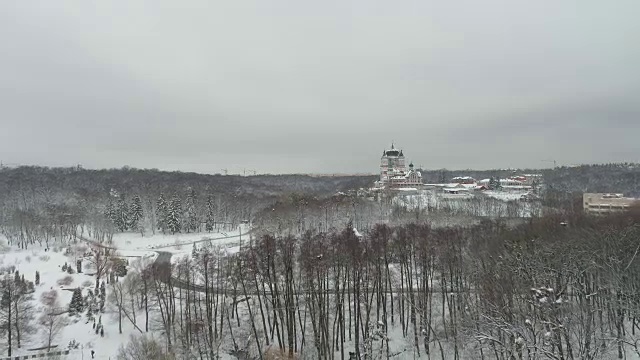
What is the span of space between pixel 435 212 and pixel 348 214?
13657mm

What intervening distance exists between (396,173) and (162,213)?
72.8 m

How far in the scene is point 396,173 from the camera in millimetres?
127625

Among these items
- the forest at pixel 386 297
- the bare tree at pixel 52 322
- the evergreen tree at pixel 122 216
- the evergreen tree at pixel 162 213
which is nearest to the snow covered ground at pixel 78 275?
the bare tree at pixel 52 322

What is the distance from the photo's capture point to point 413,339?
89.1 ft

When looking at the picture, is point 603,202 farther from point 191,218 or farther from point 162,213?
point 162,213

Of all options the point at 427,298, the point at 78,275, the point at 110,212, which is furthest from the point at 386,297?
the point at 110,212

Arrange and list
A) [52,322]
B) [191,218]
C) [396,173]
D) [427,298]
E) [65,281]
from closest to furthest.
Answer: [52,322]
[427,298]
[65,281]
[191,218]
[396,173]

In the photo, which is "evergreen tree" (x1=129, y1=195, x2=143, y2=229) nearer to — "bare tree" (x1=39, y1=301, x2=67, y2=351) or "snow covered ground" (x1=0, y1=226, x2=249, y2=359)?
"snow covered ground" (x1=0, y1=226, x2=249, y2=359)

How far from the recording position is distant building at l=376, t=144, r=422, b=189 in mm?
120750

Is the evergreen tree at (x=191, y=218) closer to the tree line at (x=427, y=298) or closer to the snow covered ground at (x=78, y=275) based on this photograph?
the snow covered ground at (x=78, y=275)

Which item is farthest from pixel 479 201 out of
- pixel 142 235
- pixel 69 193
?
pixel 69 193

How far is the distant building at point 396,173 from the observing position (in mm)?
120750

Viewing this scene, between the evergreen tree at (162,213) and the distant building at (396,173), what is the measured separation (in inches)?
2369

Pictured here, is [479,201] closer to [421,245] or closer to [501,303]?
[421,245]
